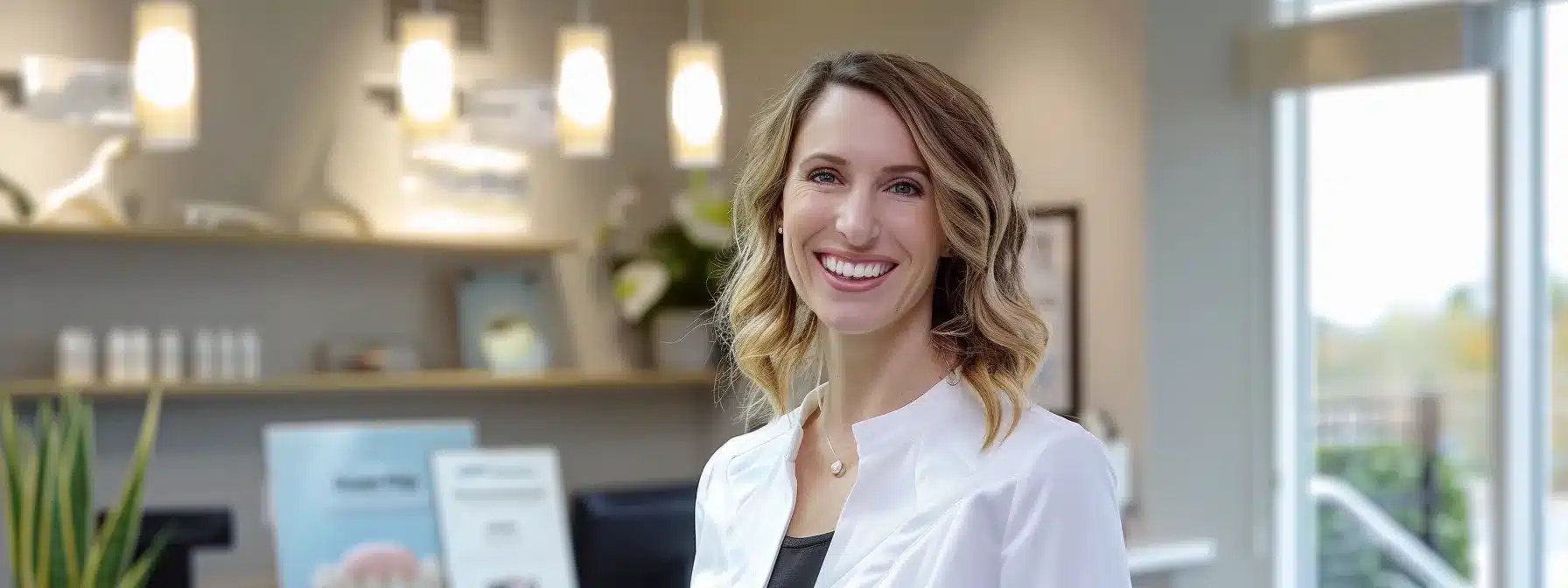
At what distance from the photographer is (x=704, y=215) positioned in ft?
16.8

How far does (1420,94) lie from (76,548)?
3.54 m

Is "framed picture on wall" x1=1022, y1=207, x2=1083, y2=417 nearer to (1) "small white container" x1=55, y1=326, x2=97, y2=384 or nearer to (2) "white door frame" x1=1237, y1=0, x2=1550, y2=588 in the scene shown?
(2) "white door frame" x1=1237, y1=0, x2=1550, y2=588

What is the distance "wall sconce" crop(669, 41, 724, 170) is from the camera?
3.94 meters

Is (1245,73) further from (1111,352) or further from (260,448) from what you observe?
(260,448)

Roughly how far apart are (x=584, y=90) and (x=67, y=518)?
5.15 feet

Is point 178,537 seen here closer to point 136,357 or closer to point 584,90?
point 136,357

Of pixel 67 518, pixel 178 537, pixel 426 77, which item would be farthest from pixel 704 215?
pixel 67 518

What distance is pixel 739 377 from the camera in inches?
219

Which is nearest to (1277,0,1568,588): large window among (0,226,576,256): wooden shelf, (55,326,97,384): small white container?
(0,226,576,256): wooden shelf

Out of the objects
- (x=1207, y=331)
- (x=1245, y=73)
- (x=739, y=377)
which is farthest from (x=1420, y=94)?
(x=739, y=377)

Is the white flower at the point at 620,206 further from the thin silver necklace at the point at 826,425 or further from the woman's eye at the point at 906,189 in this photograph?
the woman's eye at the point at 906,189

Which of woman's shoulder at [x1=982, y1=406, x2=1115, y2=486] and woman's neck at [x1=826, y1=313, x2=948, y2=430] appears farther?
woman's neck at [x1=826, y1=313, x2=948, y2=430]

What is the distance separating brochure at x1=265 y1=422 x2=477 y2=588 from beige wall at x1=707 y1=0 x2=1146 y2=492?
162cm

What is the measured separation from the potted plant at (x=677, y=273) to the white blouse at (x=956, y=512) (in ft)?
12.4
